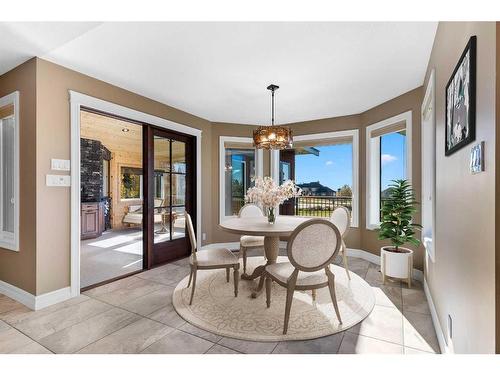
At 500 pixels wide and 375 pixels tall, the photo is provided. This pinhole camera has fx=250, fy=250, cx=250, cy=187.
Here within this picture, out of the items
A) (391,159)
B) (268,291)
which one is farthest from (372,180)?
(268,291)

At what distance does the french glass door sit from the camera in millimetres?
3668

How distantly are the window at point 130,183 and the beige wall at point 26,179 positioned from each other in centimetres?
494

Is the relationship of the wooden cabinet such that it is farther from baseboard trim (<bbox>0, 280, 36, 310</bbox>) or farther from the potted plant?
the potted plant

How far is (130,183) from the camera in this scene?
7629mm

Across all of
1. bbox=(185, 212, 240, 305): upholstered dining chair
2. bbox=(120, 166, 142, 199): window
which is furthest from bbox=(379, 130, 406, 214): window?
bbox=(120, 166, 142, 199): window

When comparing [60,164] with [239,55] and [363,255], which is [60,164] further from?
[363,255]

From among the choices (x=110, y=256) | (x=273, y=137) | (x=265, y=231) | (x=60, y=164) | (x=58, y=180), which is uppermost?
(x=273, y=137)

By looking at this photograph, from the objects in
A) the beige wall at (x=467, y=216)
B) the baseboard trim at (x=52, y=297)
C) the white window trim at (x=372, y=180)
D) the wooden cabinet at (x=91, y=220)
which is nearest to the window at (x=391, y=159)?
the white window trim at (x=372, y=180)

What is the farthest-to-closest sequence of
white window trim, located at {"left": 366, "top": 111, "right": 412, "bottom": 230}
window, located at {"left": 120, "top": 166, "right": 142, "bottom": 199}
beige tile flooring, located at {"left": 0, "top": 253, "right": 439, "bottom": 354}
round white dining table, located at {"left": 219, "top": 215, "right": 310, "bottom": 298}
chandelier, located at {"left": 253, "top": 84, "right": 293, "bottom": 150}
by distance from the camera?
window, located at {"left": 120, "top": 166, "right": 142, "bottom": 199}, white window trim, located at {"left": 366, "top": 111, "right": 412, "bottom": 230}, chandelier, located at {"left": 253, "top": 84, "right": 293, "bottom": 150}, round white dining table, located at {"left": 219, "top": 215, "right": 310, "bottom": 298}, beige tile flooring, located at {"left": 0, "top": 253, "right": 439, "bottom": 354}

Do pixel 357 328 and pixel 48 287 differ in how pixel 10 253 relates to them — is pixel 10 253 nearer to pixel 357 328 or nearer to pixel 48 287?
pixel 48 287

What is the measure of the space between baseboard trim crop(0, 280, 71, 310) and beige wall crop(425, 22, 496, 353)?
332 centimetres

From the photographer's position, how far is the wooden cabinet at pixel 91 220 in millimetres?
5688

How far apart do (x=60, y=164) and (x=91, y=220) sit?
384cm

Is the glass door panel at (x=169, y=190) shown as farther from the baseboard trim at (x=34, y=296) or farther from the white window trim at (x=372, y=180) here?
the white window trim at (x=372, y=180)
